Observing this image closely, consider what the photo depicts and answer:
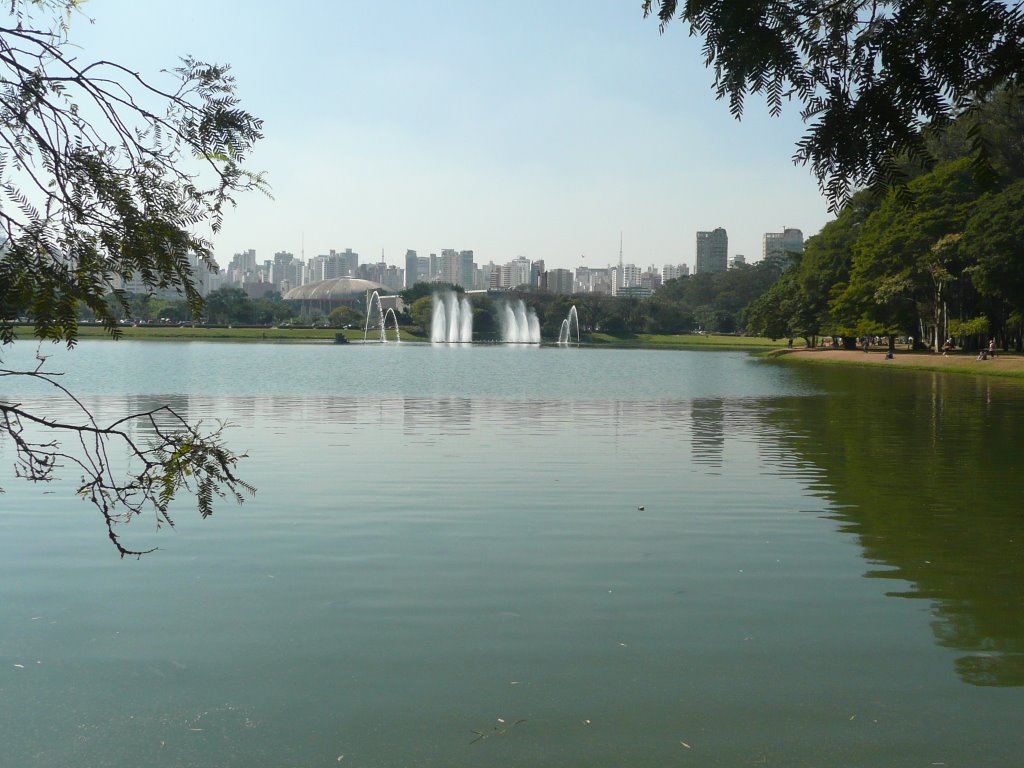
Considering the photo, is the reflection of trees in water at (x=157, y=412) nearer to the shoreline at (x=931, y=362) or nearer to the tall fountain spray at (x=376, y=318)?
the shoreline at (x=931, y=362)

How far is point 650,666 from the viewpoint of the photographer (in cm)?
579

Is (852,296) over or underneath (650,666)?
over

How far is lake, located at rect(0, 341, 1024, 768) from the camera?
16.0 feet

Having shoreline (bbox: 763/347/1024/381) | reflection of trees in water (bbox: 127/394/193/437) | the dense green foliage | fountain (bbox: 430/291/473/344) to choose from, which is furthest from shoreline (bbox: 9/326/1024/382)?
fountain (bbox: 430/291/473/344)

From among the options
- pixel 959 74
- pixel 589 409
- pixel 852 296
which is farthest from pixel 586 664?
pixel 852 296

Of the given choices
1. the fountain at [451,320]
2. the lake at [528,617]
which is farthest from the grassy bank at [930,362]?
the fountain at [451,320]

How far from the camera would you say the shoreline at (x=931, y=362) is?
149 feet

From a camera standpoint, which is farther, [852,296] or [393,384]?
[852,296]

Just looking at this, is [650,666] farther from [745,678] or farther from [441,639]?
[441,639]

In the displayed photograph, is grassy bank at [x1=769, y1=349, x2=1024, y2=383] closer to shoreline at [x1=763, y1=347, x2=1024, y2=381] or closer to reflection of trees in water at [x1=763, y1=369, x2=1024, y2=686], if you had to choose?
shoreline at [x1=763, y1=347, x2=1024, y2=381]

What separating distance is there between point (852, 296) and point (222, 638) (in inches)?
2534

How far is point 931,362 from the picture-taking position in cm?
5400

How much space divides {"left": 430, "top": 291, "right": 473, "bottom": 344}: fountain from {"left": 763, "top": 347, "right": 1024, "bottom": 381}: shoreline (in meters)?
59.6

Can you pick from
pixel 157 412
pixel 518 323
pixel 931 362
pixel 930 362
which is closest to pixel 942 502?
pixel 157 412
